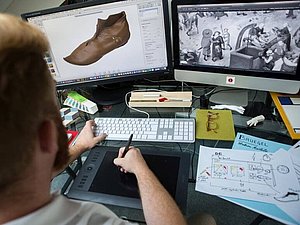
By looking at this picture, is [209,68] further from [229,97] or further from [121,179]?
[121,179]

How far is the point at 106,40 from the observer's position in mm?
1165

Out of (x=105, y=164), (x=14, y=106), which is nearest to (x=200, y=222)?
(x=105, y=164)

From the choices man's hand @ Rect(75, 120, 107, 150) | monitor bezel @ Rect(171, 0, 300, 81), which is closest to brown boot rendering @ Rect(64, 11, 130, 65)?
monitor bezel @ Rect(171, 0, 300, 81)

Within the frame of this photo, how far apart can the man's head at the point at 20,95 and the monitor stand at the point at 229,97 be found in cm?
89

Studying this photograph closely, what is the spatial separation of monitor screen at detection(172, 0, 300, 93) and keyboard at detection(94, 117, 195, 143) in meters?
0.25

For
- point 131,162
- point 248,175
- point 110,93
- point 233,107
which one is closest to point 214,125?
point 233,107

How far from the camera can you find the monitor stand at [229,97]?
3.97 ft

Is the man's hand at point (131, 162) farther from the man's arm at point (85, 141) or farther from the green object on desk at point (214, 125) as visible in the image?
the green object on desk at point (214, 125)

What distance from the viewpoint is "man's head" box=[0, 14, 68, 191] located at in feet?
1.32

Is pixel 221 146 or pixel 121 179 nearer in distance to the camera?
pixel 121 179

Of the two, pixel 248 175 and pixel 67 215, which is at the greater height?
pixel 67 215

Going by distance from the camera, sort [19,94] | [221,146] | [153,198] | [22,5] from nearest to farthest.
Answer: [19,94] → [153,198] → [221,146] → [22,5]

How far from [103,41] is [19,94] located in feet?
2.63

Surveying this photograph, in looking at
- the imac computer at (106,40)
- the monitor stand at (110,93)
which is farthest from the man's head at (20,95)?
the monitor stand at (110,93)
